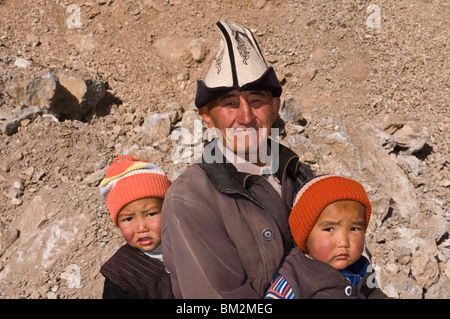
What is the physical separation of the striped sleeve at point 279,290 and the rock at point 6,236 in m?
4.52

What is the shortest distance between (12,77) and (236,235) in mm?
7124

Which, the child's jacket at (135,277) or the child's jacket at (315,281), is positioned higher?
the child's jacket at (315,281)

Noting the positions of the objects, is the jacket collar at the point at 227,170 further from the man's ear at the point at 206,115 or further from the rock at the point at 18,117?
the rock at the point at 18,117

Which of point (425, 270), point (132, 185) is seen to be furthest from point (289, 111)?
point (132, 185)

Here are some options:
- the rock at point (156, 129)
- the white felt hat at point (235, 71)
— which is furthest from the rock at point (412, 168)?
the white felt hat at point (235, 71)

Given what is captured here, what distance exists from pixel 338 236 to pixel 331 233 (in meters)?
0.05

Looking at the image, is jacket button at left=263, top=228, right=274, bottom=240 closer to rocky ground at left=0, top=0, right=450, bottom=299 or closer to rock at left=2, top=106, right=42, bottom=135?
rocky ground at left=0, top=0, right=450, bottom=299

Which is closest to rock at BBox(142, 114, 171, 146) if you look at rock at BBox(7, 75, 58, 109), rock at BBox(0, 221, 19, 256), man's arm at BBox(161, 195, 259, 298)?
rock at BBox(7, 75, 58, 109)

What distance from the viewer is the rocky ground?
16.6 feet

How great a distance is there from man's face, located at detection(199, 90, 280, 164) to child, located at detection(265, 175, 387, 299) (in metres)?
0.48

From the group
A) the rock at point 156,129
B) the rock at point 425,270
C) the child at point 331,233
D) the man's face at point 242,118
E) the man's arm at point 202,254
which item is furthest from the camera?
the rock at point 156,129

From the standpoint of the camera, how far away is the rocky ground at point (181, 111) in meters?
5.07

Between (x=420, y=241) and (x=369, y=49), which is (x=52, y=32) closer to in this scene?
(x=369, y=49)

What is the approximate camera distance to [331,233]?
244 cm
